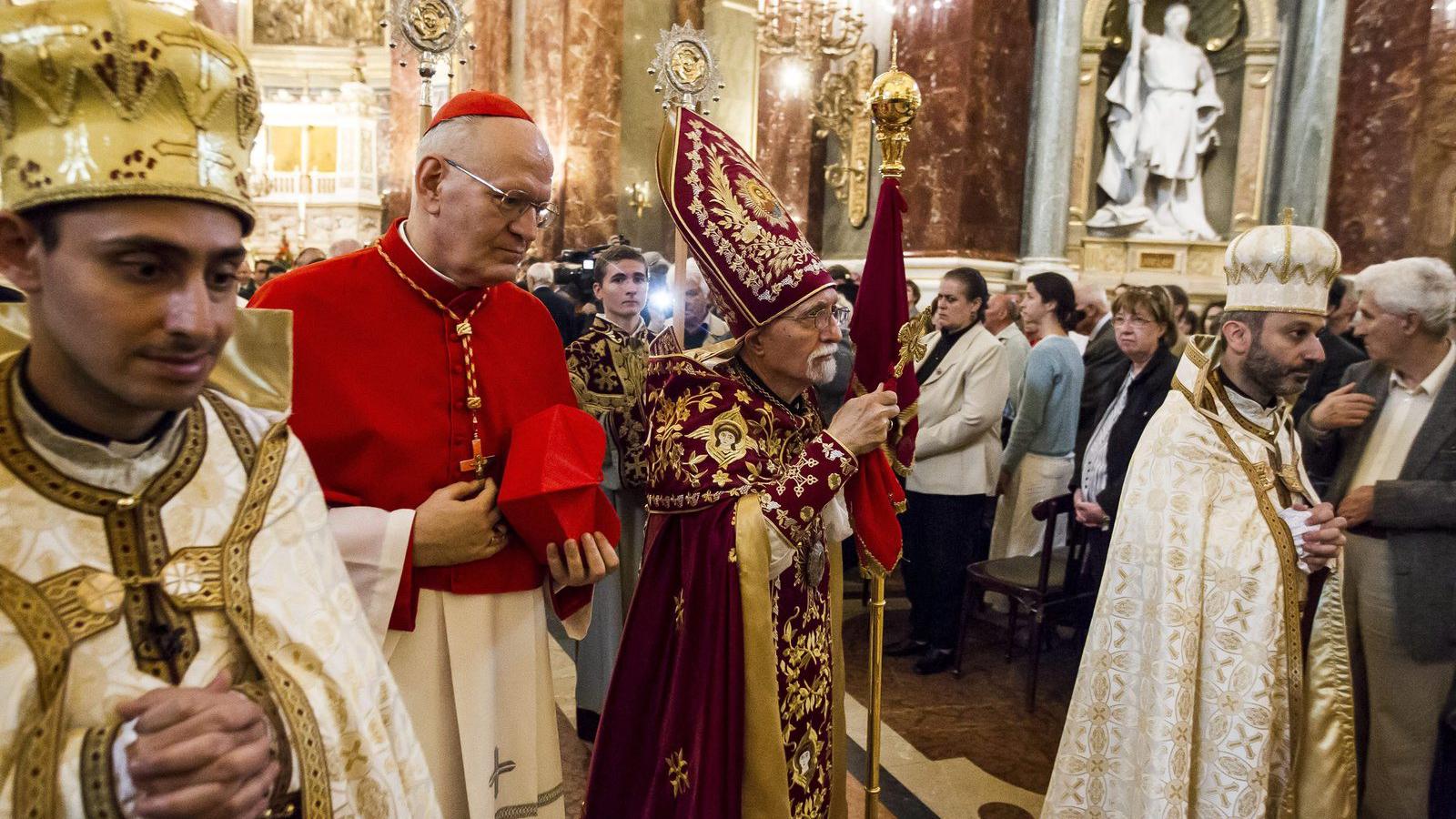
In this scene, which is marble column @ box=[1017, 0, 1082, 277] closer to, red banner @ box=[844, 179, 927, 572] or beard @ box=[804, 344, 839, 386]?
red banner @ box=[844, 179, 927, 572]

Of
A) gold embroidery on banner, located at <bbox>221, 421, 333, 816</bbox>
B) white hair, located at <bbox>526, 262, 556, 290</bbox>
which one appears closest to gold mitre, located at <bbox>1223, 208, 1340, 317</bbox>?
gold embroidery on banner, located at <bbox>221, 421, 333, 816</bbox>

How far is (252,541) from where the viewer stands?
1.18m

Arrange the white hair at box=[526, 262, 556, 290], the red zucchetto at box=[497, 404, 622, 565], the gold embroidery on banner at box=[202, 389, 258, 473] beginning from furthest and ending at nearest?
the white hair at box=[526, 262, 556, 290]
the red zucchetto at box=[497, 404, 622, 565]
the gold embroidery on banner at box=[202, 389, 258, 473]

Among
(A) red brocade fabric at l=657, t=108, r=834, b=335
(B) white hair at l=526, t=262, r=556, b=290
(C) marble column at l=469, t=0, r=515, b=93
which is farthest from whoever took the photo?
(C) marble column at l=469, t=0, r=515, b=93

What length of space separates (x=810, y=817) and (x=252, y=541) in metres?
1.76

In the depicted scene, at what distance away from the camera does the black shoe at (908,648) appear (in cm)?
536

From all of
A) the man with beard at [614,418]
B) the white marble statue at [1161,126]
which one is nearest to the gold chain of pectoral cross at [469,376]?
the man with beard at [614,418]

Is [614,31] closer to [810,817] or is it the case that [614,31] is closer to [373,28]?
[810,817]

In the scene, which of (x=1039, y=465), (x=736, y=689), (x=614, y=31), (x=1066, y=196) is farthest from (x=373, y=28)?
(x=736, y=689)

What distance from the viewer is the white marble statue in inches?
390

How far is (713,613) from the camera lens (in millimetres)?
2270

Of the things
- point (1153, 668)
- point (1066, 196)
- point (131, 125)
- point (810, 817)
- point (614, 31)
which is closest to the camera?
point (131, 125)

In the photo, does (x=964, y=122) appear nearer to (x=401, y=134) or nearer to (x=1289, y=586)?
(x=1289, y=586)

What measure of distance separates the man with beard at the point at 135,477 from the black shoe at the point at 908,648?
4.52 m
